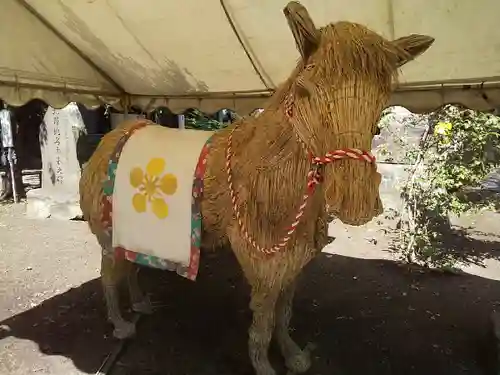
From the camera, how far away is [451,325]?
3094 mm

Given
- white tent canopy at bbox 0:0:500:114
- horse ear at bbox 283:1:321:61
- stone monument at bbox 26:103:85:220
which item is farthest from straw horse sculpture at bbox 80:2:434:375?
stone monument at bbox 26:103:85:220

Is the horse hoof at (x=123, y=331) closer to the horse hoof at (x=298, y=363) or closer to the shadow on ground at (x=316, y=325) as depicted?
the shadow on ground at (x=316, y=325)

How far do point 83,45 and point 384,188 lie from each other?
4287 millimetres

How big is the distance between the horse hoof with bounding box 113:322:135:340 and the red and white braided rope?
1360mm

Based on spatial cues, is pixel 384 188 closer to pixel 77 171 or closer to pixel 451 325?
pixel 451 325

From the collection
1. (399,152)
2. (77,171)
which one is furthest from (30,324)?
(399,152)

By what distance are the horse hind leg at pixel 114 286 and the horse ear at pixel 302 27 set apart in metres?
1.74

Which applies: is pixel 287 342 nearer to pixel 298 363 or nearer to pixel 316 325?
pixel 298 363

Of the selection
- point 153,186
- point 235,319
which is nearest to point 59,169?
point 235,319

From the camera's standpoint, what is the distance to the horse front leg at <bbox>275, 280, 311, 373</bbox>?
2408 mm

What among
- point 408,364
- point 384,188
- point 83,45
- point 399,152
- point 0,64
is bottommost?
point 408,364

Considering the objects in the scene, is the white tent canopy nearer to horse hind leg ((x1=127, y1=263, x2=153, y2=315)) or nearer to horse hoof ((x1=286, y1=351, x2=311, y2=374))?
horse hind leg ((x1=127, y1=263, x2=153, y2=315))

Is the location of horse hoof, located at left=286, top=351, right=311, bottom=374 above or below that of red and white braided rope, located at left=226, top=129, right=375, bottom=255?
below

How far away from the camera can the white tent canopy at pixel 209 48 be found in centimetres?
197
